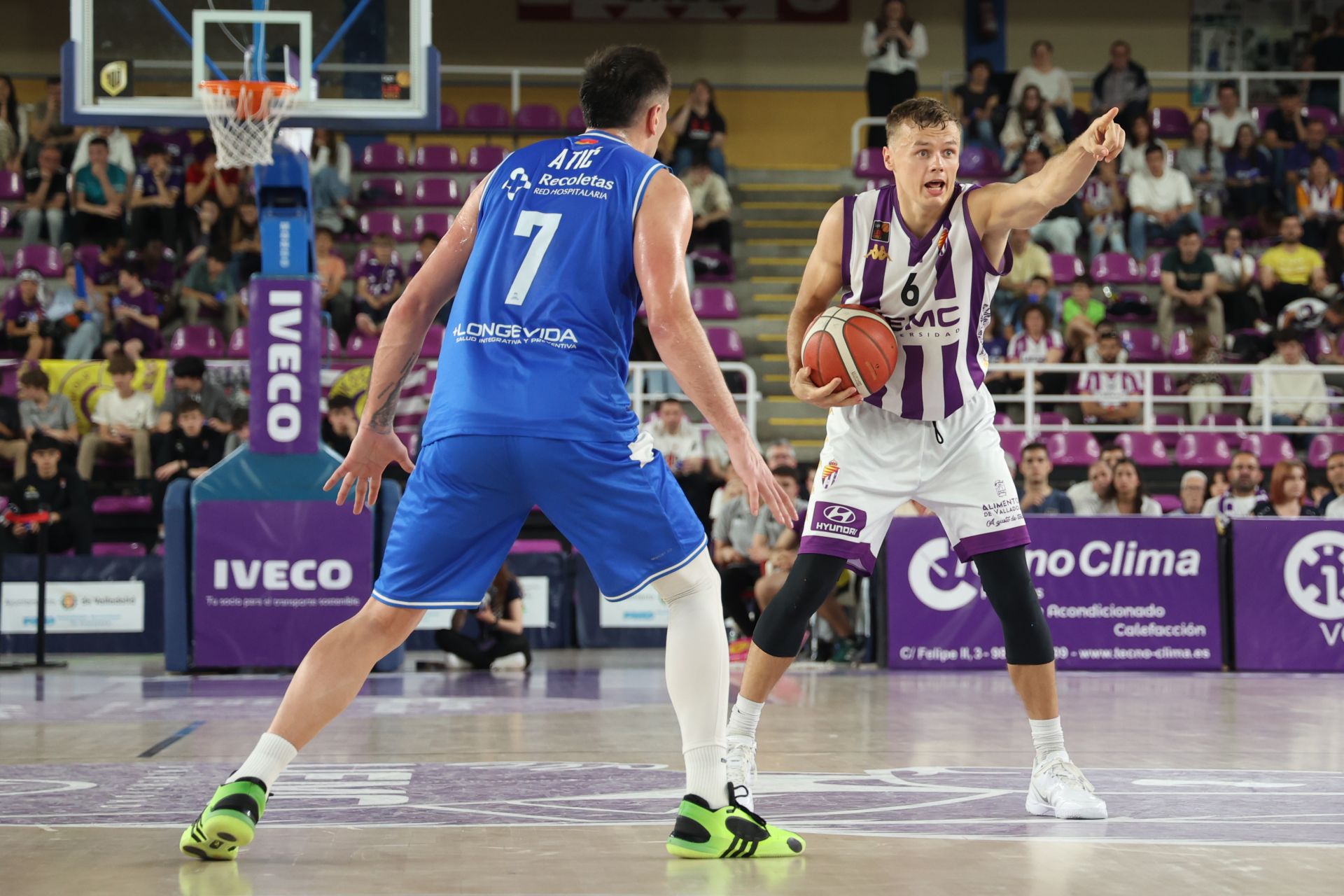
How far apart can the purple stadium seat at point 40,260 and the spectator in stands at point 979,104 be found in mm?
10801

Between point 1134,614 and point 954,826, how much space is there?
273 inches

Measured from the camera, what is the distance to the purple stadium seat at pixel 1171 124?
21.3m

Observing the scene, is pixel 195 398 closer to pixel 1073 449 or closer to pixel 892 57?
pixel 1073 449

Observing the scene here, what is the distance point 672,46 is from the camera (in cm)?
2317

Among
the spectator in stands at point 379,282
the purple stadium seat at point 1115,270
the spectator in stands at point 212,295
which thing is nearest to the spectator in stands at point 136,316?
the spectator in stands at point 212,295

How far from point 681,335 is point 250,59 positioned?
22.2ft

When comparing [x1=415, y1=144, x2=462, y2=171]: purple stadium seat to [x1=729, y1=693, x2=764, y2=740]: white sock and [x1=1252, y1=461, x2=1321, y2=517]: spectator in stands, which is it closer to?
[x1=1252, y1=461, x2=1321, y2=517]: spectator in stands

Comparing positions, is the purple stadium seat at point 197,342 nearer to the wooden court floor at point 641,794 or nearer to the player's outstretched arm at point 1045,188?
the wooden court floor at point 641,794

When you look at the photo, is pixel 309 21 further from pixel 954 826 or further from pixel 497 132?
pixel 497 132

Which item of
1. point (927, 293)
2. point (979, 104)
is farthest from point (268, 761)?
point (979, 104)

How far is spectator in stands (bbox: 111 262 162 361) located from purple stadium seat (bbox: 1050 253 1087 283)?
9.94 meters

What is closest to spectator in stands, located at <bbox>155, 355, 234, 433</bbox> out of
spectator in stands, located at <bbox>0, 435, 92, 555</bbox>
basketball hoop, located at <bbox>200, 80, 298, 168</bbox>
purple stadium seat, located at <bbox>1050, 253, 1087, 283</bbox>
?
spectator in stands, located at <bbox>0, 435, 92, 555</bbox>

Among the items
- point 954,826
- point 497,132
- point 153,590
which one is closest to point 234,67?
point 153,590

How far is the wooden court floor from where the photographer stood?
3787 mm
